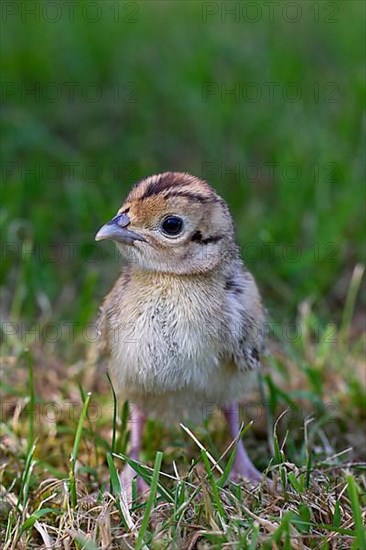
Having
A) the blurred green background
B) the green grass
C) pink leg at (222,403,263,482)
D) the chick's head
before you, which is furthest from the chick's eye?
the blurred green background

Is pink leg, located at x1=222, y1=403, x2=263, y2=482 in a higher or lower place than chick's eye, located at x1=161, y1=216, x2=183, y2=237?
lower

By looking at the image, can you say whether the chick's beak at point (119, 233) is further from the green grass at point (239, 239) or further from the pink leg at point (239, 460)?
the pink leg at point (239, 460)

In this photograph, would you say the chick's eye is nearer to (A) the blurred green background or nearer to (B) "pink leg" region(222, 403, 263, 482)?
(B) "pink leg" region(222, 403, 263, 482)

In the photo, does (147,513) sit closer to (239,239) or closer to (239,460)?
(239,460)

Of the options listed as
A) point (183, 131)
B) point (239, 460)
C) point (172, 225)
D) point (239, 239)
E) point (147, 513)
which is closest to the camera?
point (147, 513)

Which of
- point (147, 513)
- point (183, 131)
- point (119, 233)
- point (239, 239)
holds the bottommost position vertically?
point (147, 513)

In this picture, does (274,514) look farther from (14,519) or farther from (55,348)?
(55,348)

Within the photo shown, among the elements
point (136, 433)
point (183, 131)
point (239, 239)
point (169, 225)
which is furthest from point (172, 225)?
point (183, 131)
